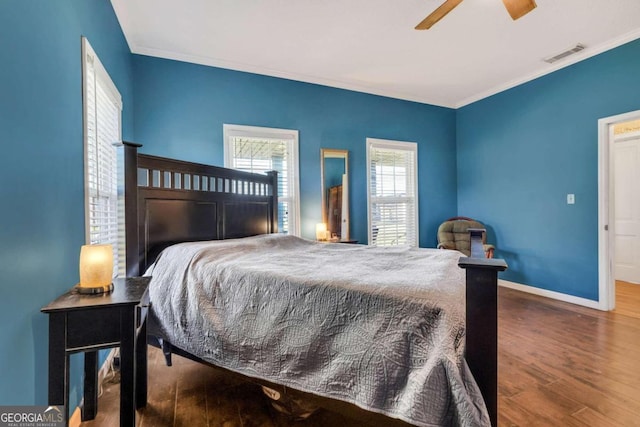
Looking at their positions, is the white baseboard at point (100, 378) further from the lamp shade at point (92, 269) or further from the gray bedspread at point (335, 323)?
the lamp shade at point (92, 269)

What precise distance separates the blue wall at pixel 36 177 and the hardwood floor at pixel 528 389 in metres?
0.58

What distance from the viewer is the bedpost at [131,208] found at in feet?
6.67

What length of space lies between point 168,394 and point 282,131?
2903 millimetres

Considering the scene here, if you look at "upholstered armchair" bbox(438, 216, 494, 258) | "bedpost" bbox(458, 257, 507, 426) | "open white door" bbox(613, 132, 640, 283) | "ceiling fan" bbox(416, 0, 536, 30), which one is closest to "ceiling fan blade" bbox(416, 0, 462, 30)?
"ceiling fan" bbox(416, 0, 536, 30)

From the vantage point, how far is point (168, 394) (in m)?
1.94

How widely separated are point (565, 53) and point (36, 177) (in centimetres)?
471

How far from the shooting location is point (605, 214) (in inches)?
131

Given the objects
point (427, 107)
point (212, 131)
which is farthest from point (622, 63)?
point (212, 131)

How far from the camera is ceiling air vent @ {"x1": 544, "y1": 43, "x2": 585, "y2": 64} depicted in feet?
10.7

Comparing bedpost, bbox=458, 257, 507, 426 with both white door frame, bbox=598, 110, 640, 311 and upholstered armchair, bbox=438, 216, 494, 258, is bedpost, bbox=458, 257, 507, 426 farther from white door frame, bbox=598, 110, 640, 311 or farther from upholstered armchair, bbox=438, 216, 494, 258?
upholstered armchair, bbox=438, 216, 494, 258

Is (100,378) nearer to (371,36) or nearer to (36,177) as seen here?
(36,177)

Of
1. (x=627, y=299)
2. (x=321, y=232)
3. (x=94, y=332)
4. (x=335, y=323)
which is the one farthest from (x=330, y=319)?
(x=627, y=299)

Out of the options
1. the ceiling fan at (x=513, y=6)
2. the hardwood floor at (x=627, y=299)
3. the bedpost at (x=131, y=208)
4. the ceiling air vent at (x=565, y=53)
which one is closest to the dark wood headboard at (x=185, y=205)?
the bedpost at (x=131, y=208)

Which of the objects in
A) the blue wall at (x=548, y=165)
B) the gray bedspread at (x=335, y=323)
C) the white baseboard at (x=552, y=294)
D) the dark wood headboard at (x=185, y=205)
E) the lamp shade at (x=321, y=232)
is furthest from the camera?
the lamp shade at (x=321, y=232)
